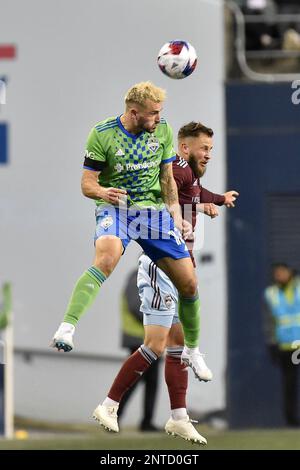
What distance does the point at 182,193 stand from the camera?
12.8m

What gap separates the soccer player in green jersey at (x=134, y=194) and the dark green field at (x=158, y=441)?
549 centimetres

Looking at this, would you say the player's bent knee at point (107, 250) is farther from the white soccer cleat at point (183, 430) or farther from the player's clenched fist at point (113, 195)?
the white soccer cleat at point (183, 430)

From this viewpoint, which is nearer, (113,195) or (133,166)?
(113,195)

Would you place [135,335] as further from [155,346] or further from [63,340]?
[63,340]

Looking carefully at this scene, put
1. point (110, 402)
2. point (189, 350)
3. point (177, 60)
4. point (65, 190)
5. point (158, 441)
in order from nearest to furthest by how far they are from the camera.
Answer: point (177, 60) < point (110, 402) < point (189, 350) < point (158, 441) < point (65, 190)

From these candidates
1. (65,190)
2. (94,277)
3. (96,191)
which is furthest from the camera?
(65,190)

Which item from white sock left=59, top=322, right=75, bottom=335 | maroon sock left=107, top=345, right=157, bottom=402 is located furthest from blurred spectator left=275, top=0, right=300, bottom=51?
white sock left=59, top=322, right=75, bottom=335

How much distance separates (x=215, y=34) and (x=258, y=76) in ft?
3.04

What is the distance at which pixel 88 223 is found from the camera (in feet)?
74.8

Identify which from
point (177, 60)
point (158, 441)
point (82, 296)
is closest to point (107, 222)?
point (82, 296)

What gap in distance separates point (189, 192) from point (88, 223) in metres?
10.1

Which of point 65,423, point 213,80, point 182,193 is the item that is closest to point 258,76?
point 213,80

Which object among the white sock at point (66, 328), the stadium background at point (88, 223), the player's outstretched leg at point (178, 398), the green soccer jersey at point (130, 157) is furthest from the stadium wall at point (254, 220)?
the white sock at point (66, 328)

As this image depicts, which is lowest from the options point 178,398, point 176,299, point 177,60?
point 178,398
